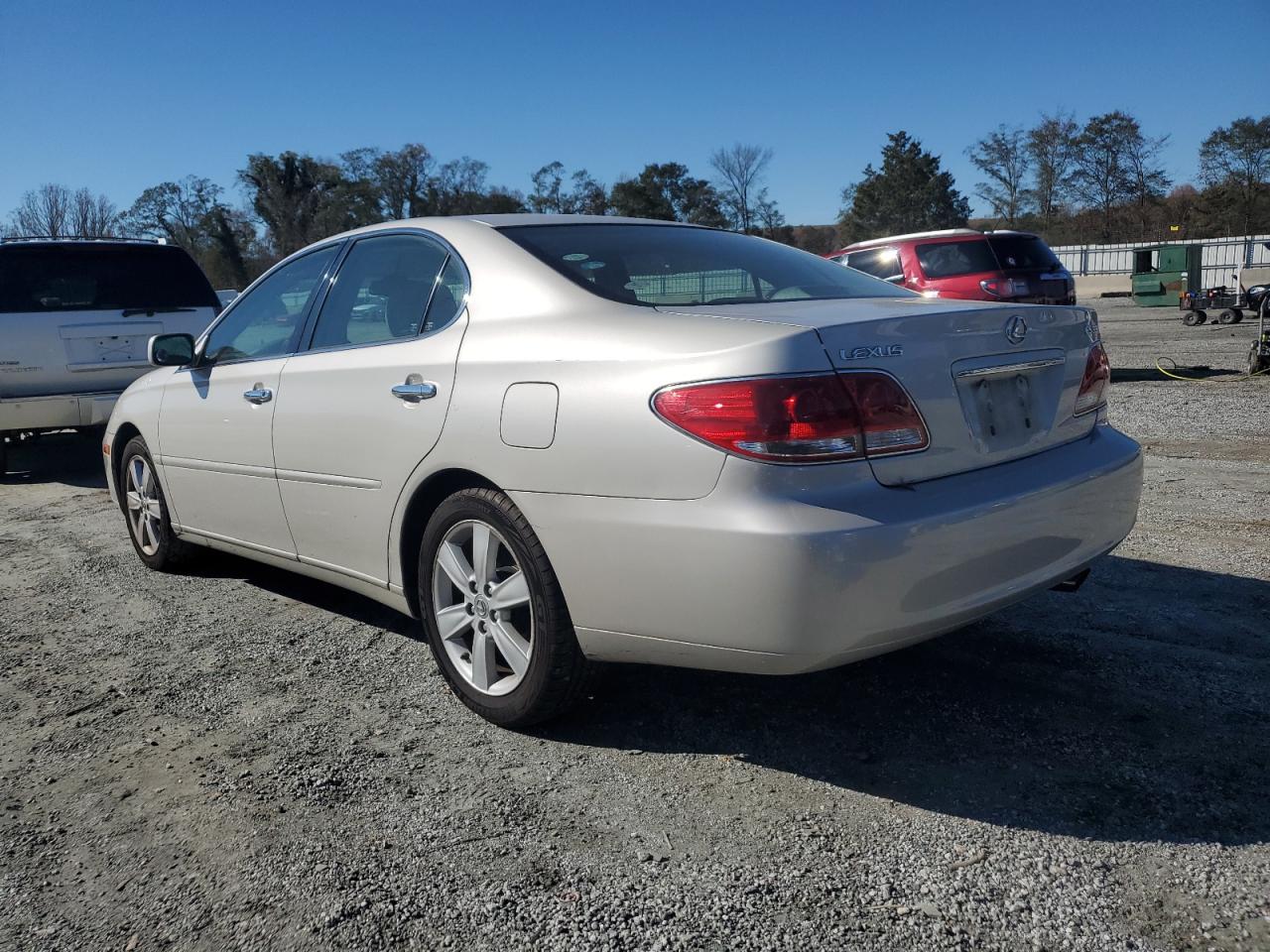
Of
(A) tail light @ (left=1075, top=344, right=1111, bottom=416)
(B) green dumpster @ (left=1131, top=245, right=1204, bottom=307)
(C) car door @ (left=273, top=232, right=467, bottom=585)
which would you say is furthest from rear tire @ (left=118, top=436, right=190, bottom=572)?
(B) green dumpster @ (left=1131, top=245, right=1204, bottom=307)

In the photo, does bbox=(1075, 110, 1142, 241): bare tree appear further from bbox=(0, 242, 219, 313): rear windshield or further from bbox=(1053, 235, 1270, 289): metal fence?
bbox=(0, 242, 219, 313): rear windshield

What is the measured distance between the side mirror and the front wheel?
225cm

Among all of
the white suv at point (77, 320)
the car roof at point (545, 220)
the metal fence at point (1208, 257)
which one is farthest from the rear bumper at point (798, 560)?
the metal fence at point (1208, 257)

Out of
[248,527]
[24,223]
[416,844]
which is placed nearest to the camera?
[416,844]

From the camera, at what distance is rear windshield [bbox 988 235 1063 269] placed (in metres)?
11.2

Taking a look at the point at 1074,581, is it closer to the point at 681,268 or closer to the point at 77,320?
the point at 681,268

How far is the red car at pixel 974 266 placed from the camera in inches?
433

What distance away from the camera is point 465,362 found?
10.5 ft

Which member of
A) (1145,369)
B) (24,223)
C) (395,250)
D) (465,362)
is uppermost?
(24,223)

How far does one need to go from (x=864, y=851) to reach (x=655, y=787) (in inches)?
23.9

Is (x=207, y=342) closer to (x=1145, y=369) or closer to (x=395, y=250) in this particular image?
(x=395, y=250)

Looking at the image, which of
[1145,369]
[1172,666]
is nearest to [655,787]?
[1172,666]

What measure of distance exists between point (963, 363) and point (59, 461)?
1007cm

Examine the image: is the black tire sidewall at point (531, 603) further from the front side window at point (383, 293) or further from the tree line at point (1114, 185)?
the tree line at point (1114, 185)
